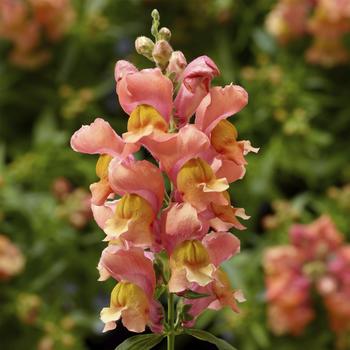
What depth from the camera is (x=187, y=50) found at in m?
2.32

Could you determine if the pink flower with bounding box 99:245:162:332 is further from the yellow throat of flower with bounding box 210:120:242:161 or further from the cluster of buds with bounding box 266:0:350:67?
the cluster of buds with bounding box 266:0:350:67

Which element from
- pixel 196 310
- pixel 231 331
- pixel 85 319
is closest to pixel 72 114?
pixel 85 319

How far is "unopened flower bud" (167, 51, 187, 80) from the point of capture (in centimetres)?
72

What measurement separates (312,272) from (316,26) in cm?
55

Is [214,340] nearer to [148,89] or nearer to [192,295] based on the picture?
[192,295]

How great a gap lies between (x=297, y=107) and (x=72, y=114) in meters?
0.46

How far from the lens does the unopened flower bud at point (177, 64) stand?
725 mm

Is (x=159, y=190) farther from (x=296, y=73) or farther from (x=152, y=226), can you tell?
(x=296, y=73)

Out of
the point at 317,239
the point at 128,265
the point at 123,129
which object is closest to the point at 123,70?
the point at 128,265

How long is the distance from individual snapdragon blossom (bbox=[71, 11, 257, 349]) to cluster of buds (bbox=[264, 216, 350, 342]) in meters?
1.00

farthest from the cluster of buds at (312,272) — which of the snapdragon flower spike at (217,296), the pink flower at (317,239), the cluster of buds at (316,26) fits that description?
the snapdragon flower spike at (217,296)

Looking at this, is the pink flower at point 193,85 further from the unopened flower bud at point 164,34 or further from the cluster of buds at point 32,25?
the cluster of buds at point 32,25

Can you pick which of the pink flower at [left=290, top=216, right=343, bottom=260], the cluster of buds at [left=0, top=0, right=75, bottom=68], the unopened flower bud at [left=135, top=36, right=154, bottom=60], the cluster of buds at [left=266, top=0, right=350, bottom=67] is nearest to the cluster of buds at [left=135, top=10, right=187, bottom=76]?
the unopened flower bud at [left=135, top=36, right=154, bottom=60]

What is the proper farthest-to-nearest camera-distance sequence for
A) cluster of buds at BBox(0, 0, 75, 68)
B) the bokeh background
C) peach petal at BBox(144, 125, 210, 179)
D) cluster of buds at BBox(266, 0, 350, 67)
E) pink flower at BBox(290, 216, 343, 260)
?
1. cluster of buds at BBox(0, 0, 75, 68)
2. cluster of buds at BBox(266, 0, 350, 67)
3. the bokeh background
4. pink flower at BBox(290, 216, 343, 260)
5. peach petal at BBox(144, 125, 210, 179)
